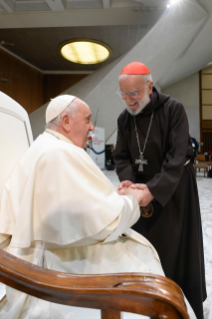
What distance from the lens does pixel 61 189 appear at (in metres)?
0.91

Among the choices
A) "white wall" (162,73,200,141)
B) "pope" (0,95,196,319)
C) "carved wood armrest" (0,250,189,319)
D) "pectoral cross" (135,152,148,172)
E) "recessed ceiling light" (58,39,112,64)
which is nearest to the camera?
"carved wood armrest" (0,250,189,319)

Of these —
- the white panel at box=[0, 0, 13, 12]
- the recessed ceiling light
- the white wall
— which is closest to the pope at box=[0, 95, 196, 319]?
the white panel at box=[0, 0, 13, 12]

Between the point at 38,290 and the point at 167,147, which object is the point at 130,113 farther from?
the point at 38,290

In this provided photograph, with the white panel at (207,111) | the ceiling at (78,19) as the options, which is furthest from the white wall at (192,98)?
the ceiling at (78,19)

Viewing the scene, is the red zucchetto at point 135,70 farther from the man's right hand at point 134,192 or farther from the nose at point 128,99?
the man's right hand at point 134,192

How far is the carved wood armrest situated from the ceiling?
749cm

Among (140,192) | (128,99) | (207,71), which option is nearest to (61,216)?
(140,192)

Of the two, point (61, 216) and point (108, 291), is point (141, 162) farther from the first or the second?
point (108, 291)

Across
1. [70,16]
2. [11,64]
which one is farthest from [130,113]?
[11,64]

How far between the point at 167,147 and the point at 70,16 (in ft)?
23.5

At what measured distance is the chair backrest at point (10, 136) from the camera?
39.8 inches

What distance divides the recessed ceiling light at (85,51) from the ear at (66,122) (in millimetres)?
8927

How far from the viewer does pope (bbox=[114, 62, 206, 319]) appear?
137cm

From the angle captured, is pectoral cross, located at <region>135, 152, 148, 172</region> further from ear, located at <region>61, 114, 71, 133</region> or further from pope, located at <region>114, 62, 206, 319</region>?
ear, located at <region>61, 114, 71, 133</region>
